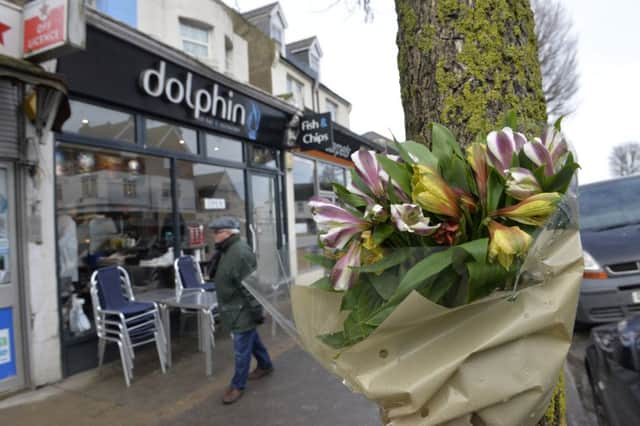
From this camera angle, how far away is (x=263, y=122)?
8.44m

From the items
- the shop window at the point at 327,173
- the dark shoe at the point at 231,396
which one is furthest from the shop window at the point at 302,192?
the dark shoe at the point at 231,396

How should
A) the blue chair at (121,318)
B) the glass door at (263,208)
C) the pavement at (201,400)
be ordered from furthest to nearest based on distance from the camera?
the glass door at (263,208) → the blue chair at (121,318) → the pavement at (201,400)

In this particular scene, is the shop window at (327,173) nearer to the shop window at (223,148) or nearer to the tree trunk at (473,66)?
the shop window at (223,148)

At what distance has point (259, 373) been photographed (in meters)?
4.68

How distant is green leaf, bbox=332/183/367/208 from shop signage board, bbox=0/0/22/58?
4.60 meters

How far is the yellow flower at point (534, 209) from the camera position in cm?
87

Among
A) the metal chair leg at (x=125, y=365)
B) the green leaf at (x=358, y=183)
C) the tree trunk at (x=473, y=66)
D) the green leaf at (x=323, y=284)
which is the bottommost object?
the metal chair leg at (x=125, y=365)

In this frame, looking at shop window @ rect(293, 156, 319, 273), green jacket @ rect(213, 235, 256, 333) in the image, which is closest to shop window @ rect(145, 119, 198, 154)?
green jacket @ rect(213, 235, 256, 333)

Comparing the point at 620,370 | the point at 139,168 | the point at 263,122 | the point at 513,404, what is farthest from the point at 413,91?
the point at 263,122

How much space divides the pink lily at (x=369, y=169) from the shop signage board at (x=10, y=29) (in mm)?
4670

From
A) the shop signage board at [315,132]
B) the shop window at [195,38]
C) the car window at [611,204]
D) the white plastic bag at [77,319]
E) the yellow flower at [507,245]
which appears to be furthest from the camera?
the shop signage board at [315,132]

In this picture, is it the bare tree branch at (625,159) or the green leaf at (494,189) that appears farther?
the bare tree branch at (625,159)

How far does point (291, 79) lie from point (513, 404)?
1294 centimetres

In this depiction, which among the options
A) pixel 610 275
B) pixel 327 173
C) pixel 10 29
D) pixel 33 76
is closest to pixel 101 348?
pixel 33 76
